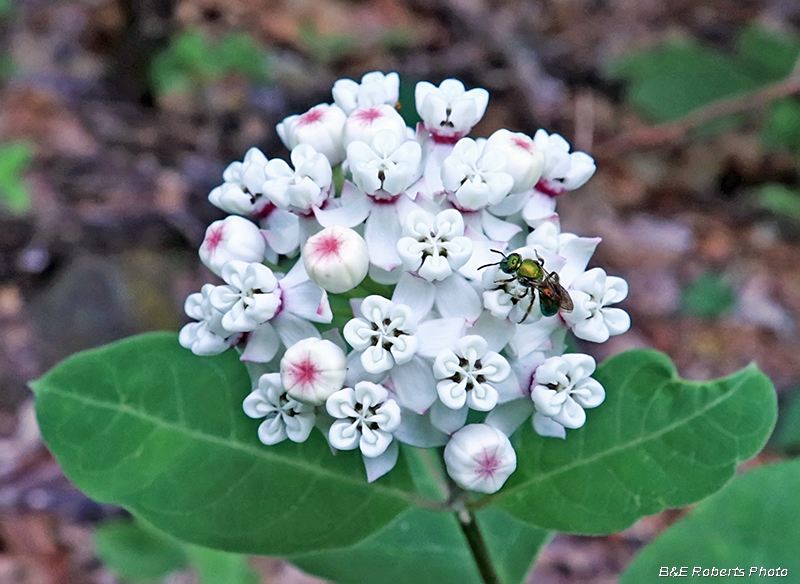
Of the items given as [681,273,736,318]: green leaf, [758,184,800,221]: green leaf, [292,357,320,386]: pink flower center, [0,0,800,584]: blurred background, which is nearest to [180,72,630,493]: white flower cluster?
[292,357,320,386]: pink flower center

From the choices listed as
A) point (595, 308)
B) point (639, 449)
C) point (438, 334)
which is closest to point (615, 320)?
point (595, 308)

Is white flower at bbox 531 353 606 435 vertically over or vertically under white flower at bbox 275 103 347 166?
under

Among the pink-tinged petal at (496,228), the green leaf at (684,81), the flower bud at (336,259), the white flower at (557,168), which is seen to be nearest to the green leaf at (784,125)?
the green leaf at (684,81)

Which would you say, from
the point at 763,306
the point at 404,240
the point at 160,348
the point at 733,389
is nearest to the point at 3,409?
the point at 160,348

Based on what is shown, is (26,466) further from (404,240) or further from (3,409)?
(404,240)

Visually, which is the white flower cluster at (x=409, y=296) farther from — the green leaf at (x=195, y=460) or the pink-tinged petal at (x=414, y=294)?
the green leaf at (x=195, y=460)

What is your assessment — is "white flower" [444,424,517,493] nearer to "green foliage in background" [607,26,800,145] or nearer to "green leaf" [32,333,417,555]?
"green leaf" [32,333,417,555]
